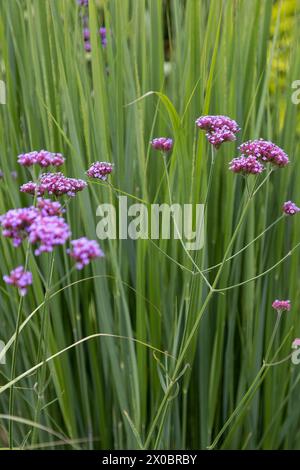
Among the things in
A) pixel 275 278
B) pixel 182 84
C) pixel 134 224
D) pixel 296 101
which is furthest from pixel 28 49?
pixel 275 278

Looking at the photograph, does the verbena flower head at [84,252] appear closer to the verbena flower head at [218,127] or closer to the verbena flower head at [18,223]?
the verbena flower head at [18,223]

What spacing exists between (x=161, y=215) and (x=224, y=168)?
0.19 meters

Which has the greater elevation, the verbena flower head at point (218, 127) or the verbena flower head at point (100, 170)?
the verbena flower head at point (218, 127)

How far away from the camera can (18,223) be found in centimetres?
78

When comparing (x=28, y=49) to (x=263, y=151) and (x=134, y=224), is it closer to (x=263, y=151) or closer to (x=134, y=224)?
(x=134, y=224)

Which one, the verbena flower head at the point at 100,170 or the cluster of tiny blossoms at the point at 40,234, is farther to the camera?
the verbena flower head at the point at 100,170

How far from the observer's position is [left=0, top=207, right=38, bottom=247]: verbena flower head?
780mm

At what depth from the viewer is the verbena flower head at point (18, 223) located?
2.56 ft

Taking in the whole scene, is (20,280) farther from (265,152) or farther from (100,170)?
(265,152)
